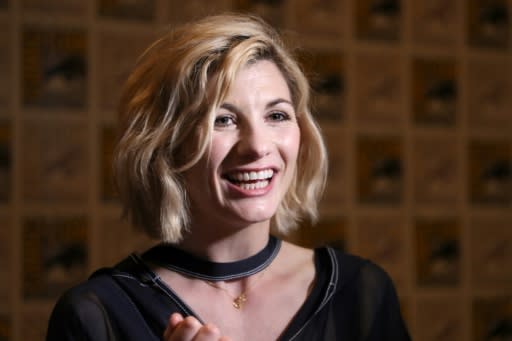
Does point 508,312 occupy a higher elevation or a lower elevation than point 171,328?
lower

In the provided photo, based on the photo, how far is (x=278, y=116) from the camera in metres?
1.34

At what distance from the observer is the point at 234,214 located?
1.28m

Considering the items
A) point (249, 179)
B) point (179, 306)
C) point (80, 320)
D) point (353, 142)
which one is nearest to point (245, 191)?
point (249, 179)

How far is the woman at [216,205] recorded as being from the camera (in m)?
1.28

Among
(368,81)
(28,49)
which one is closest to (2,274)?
(28,49)

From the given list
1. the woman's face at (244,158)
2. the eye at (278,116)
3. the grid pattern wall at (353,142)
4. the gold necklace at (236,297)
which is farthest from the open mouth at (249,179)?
the grid pattern wall at (353,142)

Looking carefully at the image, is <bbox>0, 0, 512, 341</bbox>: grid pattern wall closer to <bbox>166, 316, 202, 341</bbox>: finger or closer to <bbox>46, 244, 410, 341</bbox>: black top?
<bbox>46, 244, 410, 341</bbox>: black top

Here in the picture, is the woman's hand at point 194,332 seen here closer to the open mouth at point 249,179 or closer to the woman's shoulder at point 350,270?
the open mouth at point 249,179

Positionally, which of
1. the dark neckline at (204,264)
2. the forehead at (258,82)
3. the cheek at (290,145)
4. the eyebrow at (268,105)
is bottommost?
the dark neckline at (204,264)

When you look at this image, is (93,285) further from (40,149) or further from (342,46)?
(342,46)

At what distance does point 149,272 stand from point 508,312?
6.77 feet

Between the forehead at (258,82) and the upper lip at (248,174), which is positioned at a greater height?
the forehead at (258,82)

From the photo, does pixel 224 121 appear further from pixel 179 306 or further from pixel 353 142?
pixel 353 142

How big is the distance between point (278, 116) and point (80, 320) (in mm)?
509
